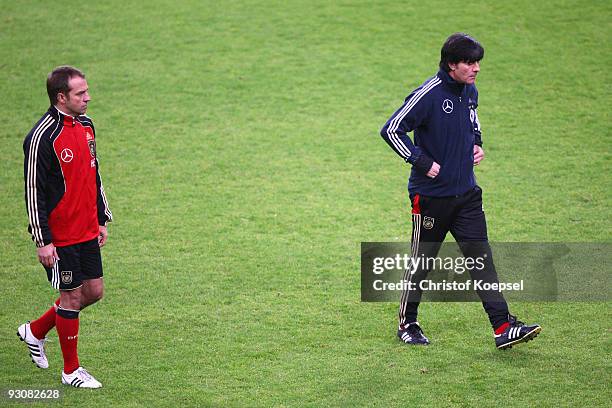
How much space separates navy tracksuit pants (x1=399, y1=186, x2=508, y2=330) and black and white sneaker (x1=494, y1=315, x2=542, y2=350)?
66 millimetres

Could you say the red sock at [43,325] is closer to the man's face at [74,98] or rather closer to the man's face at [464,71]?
the man's face at [74,98]

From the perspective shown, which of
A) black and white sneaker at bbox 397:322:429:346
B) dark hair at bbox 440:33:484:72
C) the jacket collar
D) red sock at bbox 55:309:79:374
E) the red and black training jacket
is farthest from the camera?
black and white sneaker at bbox 397:322:429:346

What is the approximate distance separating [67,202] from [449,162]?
100 inches

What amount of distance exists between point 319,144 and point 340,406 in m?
5.22

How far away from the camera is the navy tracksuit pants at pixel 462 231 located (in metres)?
6.14

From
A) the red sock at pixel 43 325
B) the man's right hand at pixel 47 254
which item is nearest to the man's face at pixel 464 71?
the man's right hand at pixel 47 254

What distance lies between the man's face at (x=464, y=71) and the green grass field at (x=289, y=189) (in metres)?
1.86

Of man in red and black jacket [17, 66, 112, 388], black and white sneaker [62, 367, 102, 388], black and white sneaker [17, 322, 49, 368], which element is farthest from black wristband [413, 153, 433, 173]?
black and white sneaker [17, 322, 49, 368]

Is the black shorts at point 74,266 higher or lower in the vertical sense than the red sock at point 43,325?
higher

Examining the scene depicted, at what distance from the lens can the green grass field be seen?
5.91 meters

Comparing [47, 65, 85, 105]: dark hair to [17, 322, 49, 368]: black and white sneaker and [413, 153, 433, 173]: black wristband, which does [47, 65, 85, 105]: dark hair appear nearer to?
[17, 322, 49, 368]: black and white sneaker

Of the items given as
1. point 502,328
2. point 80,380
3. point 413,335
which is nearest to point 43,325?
point 80,380

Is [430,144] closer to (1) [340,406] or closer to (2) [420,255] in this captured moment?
(2) [420,255]

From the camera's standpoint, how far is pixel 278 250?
8000 mm
